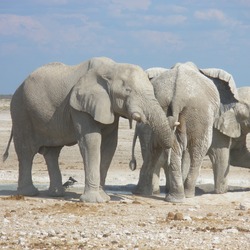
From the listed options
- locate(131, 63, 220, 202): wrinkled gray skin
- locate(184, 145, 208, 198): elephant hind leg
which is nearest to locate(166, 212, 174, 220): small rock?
locate(131, 63, 220, 202): wrinkled gray skin

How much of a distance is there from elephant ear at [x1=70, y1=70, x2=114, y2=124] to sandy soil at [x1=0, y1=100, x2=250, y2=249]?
1297 millimetres

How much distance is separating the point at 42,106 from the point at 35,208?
1904 mm

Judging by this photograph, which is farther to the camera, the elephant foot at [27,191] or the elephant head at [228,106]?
the elephant head at [228,106]

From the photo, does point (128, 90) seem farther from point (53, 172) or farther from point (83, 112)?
point (53, 172)

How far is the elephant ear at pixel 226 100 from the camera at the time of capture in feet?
49.7

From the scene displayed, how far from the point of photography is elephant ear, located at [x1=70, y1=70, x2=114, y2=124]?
13.0 m

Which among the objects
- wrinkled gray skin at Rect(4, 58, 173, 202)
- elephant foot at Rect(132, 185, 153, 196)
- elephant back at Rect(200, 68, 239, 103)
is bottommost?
elephant foot at Rect(132, 185, 153, 196)

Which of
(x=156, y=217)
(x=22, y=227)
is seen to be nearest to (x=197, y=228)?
(x=156, y=217)

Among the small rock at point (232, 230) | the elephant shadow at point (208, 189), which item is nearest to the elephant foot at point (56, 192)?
the elephant shadow at point (208, 189)

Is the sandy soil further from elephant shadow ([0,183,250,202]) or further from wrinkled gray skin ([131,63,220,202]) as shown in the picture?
wrinkled gray skin ([131,63,220,202])

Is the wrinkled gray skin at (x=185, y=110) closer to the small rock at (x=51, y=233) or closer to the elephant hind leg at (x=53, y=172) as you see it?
the elephant hind leg at (x=53, y=172)

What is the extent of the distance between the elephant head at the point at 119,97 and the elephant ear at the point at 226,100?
2370 mm

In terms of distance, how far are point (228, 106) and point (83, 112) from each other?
10.6 feet

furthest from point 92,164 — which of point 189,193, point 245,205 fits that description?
point 245,205
